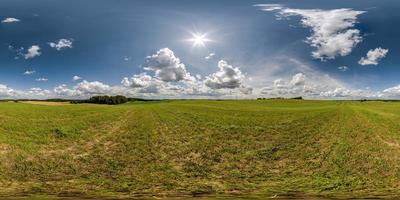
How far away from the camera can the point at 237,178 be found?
24.1m

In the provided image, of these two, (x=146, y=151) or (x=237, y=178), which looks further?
(x=146, y=151)

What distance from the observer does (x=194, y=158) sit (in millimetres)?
28391

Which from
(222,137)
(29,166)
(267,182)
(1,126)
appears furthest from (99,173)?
(1,126)

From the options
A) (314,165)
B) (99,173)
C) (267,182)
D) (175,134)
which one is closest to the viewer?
(267,182)

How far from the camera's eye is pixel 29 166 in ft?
85.3

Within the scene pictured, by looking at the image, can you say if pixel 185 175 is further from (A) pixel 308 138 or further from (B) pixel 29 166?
(A) pixel 308 138

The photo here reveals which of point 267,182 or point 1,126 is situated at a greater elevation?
point 1,126

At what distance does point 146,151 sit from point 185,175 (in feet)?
19.8

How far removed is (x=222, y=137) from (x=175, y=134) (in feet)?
14.1

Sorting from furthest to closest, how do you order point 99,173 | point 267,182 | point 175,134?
point 175,134, point 99,173, point 267,182

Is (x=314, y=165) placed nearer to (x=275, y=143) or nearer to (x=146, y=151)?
(x=275, y=143)

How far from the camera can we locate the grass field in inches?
864

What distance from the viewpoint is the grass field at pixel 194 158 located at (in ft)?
72.0

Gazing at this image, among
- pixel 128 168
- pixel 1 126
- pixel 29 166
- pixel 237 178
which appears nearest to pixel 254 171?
pixel 237 178
